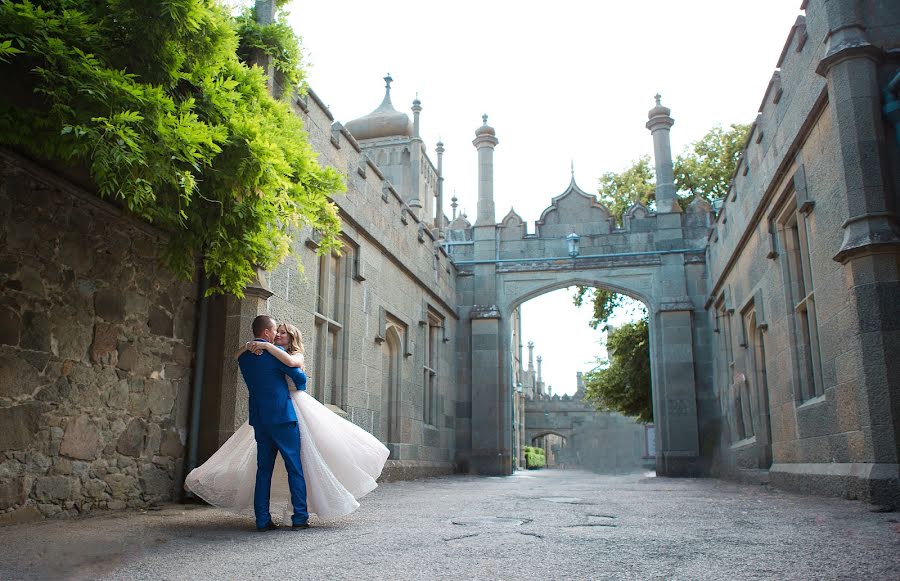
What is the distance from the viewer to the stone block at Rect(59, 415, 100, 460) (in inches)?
211

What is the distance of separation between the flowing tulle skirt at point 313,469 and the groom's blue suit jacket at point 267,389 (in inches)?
6.3

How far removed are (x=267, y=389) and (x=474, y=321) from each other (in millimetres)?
12811

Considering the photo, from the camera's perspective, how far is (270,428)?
4.66 metres

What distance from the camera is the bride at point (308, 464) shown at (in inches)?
186

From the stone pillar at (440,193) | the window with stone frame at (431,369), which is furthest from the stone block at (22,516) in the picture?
the stone pillar at (440,193)

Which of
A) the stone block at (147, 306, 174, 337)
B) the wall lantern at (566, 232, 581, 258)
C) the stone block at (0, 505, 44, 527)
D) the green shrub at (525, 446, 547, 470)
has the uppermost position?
the wall lantern at (566, 232, 581, 258)

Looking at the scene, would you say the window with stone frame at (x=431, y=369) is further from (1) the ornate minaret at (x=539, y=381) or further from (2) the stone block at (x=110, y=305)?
(1) the ornate minaret at (x=539, y=381)

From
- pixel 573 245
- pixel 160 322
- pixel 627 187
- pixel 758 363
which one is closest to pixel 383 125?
pixel 627 187

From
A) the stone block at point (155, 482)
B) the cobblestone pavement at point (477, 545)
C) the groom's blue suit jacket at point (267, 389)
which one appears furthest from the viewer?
the stone block at point (155, 482)

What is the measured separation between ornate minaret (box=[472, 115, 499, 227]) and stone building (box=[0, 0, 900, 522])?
1.67 metres

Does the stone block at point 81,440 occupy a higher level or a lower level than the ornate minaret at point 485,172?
lower

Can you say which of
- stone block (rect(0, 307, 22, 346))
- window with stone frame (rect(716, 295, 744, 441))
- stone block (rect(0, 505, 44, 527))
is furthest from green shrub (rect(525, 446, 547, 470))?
stone block (rect(0, 307, 22, 346))

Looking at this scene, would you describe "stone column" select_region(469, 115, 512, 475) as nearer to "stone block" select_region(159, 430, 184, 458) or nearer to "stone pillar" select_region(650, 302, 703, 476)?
"stone pillar" select_region(650, 302, 703, 476)

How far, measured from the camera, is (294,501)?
4664 mm
